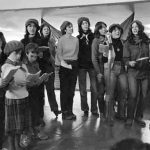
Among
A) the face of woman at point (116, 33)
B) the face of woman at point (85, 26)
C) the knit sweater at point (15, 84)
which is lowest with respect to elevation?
the knit sweater at point (15, 84)

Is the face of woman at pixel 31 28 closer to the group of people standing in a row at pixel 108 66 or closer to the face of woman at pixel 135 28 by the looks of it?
the group of people standing in a row at pixel 108 66

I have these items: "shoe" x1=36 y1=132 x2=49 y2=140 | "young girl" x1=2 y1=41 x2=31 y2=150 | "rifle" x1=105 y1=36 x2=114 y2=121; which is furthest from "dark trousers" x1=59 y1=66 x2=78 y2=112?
"young girl" x1=2 y1=41 x2=31 y2=150

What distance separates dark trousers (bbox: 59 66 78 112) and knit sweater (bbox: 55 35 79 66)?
0.45 feet

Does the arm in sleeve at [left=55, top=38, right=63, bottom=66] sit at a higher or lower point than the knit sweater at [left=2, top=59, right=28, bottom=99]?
higher

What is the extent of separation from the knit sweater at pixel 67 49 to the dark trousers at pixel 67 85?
0.14 metres

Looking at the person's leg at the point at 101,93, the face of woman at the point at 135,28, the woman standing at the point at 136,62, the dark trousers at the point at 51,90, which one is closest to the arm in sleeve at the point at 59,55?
the dark trousers at the point at 51,90

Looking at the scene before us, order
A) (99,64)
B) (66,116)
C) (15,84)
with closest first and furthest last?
(15,84) < (99,64) < (66,116)

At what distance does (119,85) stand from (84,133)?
0.82 meters

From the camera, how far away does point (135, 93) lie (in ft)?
12.4

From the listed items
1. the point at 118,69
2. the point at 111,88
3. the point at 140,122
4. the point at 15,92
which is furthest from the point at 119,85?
the point at 15,92

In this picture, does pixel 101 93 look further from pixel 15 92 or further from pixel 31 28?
pixel 15 92

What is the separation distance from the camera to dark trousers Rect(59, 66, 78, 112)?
156 inches

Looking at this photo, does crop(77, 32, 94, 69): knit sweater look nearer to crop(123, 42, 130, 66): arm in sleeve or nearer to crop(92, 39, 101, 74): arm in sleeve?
crop(92, 39, 101, 74): arm in sleeve

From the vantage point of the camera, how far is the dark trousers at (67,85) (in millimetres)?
3956
